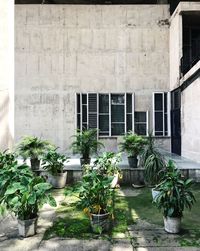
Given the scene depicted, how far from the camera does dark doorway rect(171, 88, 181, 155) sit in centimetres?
995

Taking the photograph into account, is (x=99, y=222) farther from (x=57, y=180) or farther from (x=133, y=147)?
(x=133, y=147)

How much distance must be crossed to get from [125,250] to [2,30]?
5519 mm

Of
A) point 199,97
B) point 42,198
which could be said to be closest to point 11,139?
point 42,198

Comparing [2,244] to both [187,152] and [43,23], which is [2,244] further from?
[43,23]

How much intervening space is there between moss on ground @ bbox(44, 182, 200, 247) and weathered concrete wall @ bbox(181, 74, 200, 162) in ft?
9.63

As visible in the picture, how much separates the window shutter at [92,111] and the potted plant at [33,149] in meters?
4.26

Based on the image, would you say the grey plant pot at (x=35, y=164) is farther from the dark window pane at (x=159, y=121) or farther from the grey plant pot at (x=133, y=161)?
the dark window pane at (x=159, y=121)

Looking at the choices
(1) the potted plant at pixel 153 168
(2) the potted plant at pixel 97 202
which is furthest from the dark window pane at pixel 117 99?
(2) the potted plant at pixel 97 202

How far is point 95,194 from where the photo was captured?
3816mm

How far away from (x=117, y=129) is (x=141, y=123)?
3.31ft

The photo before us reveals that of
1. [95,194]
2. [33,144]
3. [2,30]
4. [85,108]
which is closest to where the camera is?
[95,194]

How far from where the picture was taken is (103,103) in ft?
36.5

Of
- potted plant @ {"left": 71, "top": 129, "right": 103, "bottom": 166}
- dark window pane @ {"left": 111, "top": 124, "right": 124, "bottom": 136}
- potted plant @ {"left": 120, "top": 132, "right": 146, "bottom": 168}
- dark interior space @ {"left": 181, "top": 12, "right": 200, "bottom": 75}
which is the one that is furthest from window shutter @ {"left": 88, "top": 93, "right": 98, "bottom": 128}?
dark interior space @ {"left": 181, "top": 12, "right": 200, "bottom": 75}

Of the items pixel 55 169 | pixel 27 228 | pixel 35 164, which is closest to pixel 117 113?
pixel 35 164
